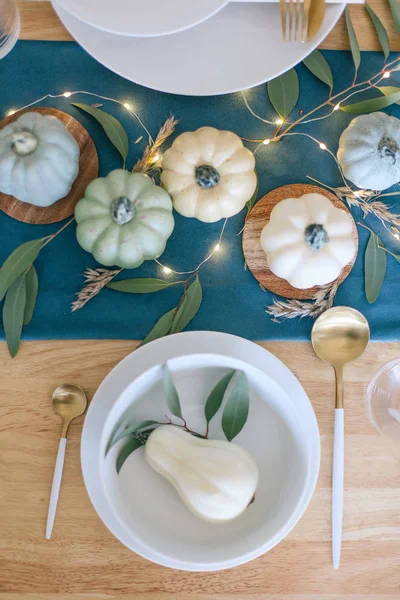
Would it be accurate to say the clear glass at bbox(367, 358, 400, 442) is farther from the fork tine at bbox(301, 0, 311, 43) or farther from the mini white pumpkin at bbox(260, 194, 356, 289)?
the fork tine at bbox(301, 0, 311, 43)

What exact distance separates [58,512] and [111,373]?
218 mm

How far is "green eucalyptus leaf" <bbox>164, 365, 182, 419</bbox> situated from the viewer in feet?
2.35

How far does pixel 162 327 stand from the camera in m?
0.81

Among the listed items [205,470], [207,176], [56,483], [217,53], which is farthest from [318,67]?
[56,483]

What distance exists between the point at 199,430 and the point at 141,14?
0.54 meters

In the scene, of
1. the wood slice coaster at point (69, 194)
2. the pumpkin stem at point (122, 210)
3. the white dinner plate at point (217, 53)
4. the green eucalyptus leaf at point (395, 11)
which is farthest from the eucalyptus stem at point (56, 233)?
the green eucalyptus leaf at point (395, 11)

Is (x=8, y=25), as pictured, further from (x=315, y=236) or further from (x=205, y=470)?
(x=205, y=470)

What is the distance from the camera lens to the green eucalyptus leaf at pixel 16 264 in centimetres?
80

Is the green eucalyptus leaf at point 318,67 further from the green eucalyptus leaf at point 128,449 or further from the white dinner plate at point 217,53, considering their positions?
the green eucalyptus leaf at point 128,449

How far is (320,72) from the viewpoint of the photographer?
847 mm

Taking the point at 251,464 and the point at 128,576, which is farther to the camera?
the point at 128,576

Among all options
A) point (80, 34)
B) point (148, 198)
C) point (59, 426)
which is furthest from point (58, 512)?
point (80, 34)

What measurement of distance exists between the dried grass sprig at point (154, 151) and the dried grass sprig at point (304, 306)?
0.27 metres

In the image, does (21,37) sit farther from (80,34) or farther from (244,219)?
(244,219)
